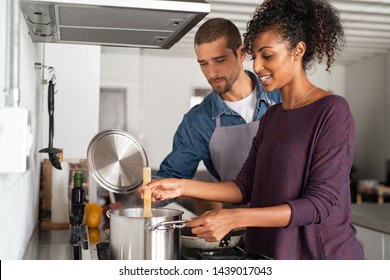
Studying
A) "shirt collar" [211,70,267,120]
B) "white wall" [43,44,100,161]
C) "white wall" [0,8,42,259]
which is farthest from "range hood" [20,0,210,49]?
"white wall" [43,44,100,161]

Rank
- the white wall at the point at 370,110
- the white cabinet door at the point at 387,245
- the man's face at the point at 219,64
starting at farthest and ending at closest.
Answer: the white wall at the point at 370,110
the white cabinet door at the point at 387,245
the man's face at the point at 219,64

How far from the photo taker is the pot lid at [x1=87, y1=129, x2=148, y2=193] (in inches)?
49.3

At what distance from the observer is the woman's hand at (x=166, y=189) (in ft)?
3.64

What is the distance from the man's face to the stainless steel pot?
67 centimetres

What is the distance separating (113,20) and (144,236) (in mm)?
496

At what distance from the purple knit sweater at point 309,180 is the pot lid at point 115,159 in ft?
1.00

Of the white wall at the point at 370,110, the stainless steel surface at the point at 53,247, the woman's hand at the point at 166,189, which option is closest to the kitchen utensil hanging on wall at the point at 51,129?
the stainless steel surface at the point at 53,247

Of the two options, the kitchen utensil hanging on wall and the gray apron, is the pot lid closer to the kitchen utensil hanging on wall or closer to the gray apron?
the kitchen utensil hanging on wall

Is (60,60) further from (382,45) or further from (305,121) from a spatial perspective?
(382,45)

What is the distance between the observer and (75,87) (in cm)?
190

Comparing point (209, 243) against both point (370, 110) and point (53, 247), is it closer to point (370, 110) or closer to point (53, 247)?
point (53, 247)

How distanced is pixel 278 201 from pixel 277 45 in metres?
0.32

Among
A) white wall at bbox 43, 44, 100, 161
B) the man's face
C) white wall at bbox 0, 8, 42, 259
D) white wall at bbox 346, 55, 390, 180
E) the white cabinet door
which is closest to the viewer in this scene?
white wall at bbox 0, 8, 42, 259

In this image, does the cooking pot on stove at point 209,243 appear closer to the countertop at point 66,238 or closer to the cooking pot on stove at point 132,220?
the cooking pot on stove at point 132,220
